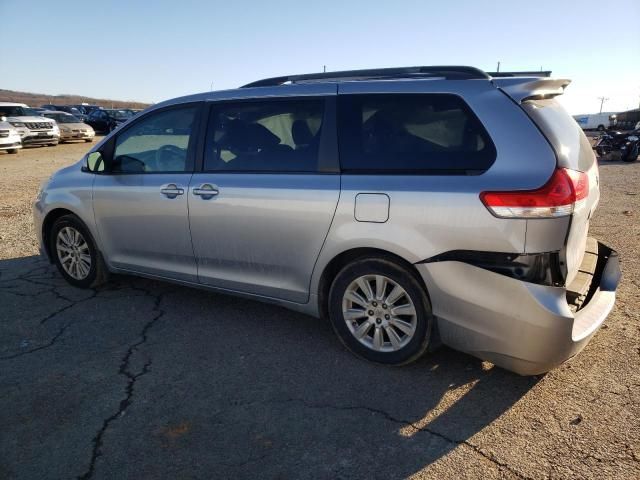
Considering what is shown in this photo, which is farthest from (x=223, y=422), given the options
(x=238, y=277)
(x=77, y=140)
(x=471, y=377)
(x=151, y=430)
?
(x=77, y=140)

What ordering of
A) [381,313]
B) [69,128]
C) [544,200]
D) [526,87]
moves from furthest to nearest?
[69,128] → [381,313] → [526,87] → [544,200]

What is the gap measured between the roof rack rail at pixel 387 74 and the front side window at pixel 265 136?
0.30 meters

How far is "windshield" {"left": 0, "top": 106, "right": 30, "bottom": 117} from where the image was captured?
69.5 ft

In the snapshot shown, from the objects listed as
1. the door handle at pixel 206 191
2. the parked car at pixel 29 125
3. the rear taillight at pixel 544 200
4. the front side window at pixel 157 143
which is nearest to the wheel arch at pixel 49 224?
the front side window at pixel 157 143

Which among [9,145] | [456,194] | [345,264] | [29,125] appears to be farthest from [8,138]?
[456,194]

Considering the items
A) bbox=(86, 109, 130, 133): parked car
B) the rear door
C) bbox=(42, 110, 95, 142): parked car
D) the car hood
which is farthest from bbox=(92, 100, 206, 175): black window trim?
bbox=(86, 109, 130, 133): parked car

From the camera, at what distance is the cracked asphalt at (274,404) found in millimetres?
2496

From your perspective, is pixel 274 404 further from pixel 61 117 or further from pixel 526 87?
pixel 61 117

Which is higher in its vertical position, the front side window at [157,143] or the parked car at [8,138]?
the front side window at [157,143]

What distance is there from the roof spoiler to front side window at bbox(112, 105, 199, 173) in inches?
94.8

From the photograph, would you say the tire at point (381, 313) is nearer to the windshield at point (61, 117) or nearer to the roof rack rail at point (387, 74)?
the roof rack rail at point (387, 74)

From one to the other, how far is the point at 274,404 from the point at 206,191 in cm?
173

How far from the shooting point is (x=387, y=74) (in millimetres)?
3605

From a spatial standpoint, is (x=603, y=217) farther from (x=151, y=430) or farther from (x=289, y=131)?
(x=151, y=430)
